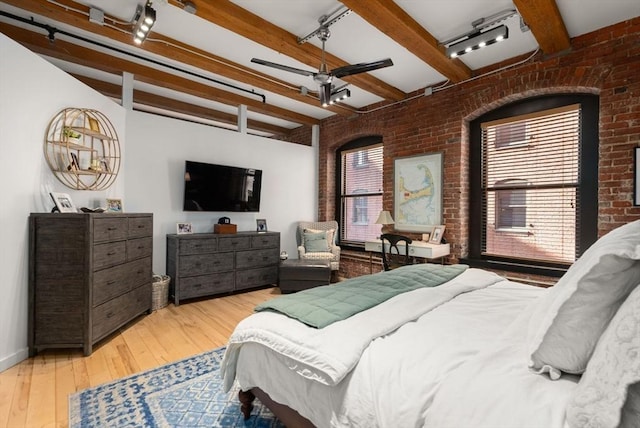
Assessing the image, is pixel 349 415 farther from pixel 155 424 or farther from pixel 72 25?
pixel 72 25

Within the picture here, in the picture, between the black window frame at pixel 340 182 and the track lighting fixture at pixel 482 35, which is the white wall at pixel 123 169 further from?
the track lighting fixture at pixel 482 35

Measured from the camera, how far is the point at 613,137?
9.63 feet

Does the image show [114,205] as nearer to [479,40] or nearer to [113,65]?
[113,65]

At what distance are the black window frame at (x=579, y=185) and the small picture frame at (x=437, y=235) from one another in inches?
14.8

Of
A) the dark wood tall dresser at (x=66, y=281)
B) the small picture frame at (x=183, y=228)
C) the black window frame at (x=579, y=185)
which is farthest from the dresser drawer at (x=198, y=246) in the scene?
the black window frame at (x=579, y=185)

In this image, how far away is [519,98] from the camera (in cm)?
361

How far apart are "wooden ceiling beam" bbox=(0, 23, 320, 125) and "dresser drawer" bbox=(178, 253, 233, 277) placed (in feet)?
7.46

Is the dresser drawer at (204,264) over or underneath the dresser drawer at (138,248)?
underneath

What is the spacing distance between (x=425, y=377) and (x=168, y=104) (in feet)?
17.7

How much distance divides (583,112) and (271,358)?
153 inches

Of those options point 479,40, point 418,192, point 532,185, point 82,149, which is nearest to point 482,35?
point 479,40

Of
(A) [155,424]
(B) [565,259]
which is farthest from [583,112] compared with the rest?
(A) [155,424]

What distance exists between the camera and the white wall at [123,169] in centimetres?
229

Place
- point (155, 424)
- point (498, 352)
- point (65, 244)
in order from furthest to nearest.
Answer: 1. point (65, 244)
2. point (155, 424)
3. point (498, 352)
